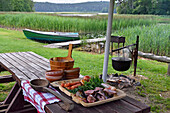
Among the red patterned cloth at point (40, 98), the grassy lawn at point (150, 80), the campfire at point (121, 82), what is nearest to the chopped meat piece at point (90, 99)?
the red patterned cloth at point (40, 98)

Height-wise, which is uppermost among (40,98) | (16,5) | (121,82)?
(16,5)

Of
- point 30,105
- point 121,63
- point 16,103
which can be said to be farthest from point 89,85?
A: point 121,63

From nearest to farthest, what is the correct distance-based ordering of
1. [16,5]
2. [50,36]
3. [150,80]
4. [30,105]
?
1. [30,105]
2. [150,80]
3. [50,36]
4. [16,5]

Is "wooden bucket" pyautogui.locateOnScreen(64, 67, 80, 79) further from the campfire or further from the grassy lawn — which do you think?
the campfire

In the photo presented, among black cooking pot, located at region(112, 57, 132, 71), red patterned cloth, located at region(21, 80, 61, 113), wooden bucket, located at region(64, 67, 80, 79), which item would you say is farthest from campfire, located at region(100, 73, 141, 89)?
red patterned cloth, located at region(21, 80, 61, 113)

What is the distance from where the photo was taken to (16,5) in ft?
89.2

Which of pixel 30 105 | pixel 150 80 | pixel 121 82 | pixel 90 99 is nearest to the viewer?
pixel 90 99

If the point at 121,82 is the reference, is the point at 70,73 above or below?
above

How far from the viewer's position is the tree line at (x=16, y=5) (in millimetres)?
23938

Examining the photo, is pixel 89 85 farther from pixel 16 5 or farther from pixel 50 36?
pixel 16 5

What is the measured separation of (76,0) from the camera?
321 centimetres

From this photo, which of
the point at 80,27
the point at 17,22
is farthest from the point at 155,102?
the point at 17,22

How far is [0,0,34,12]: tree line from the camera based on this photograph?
78.5ft

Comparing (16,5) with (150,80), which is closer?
(150,80)
